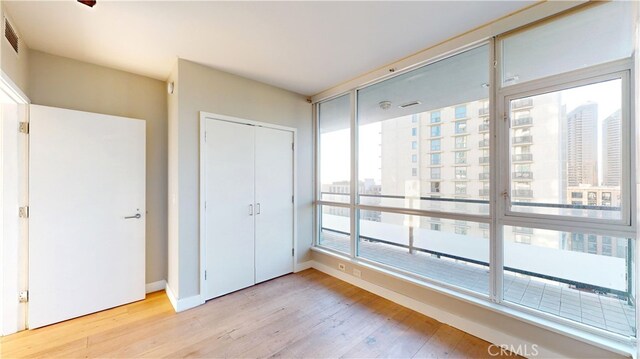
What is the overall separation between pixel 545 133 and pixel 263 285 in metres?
3.33

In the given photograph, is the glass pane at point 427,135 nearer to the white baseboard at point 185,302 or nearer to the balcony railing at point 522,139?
the balcony railing at point 522,139

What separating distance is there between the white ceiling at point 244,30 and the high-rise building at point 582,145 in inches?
36.4

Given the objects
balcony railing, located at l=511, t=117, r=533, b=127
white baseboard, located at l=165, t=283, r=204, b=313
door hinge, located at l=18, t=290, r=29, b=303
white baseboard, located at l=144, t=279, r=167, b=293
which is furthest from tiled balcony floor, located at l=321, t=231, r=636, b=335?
door hinge, located at l=18, t=290, r=29, b=303

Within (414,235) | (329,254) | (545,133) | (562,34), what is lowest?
(329,254)

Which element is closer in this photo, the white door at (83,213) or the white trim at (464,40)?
the white trim at (464,40)

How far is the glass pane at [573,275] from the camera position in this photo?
1.66 meters

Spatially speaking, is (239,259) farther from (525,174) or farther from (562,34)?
(562,34)

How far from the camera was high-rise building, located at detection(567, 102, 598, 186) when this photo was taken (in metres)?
1.72

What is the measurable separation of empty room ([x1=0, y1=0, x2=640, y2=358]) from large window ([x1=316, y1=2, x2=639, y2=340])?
14mm

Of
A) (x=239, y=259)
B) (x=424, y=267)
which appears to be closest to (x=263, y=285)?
(x=239, y=259)

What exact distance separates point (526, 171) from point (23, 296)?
4.58 metres

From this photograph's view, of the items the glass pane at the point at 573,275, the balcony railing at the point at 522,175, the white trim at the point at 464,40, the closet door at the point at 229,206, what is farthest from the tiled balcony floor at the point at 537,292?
the white trim at the point at 464,40

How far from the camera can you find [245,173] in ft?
10.2

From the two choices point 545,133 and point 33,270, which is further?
point 33,270
